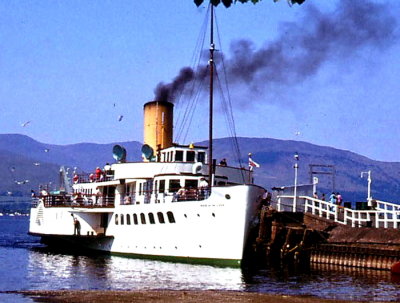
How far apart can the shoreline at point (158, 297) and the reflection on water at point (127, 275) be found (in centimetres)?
330

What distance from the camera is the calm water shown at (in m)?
30.7

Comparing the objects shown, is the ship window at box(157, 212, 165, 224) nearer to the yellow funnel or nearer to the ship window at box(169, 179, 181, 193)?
the ship window at box(169, 179, 181, 193)

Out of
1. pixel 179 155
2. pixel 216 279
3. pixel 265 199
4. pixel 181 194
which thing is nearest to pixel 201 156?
pixel 179 155

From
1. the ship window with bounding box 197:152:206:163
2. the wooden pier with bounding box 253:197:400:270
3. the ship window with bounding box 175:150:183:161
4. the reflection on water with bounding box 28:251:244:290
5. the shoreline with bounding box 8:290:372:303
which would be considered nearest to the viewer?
the shoreline with bounding box 8:290:372:303

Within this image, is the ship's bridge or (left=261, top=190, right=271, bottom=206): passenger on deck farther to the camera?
the ship's bridge

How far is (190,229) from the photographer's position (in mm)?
40969

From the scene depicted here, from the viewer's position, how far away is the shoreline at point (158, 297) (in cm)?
2520

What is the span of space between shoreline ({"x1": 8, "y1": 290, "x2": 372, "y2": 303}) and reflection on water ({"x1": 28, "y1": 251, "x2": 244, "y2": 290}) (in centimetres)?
330

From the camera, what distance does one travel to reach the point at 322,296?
2853 centimetres

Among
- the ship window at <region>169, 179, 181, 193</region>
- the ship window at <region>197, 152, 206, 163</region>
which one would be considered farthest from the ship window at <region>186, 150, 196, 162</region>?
the ship window at <region>169, 179, 181, 193</region>

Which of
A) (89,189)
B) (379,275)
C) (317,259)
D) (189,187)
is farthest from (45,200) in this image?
(379,275)

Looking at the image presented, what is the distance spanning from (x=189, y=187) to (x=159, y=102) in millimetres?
10988

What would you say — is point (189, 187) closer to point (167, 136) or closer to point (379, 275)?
point (167, 136)

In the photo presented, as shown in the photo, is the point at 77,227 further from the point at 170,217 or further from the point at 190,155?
the point at 170,217
